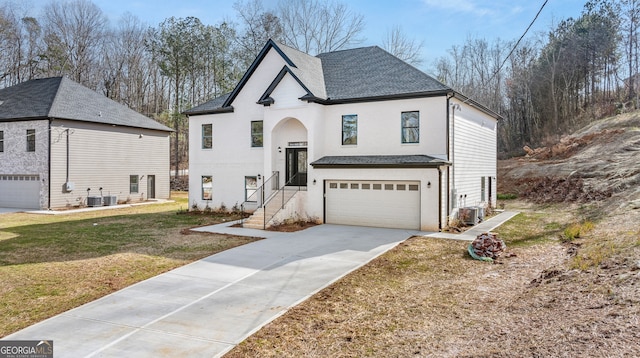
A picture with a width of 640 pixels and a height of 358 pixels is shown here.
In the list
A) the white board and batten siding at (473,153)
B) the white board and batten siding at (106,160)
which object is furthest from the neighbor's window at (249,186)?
the white board and batten siding at (106,160)

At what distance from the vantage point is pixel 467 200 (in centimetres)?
1870

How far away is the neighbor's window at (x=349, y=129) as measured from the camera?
17719 mm

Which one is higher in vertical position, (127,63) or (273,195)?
(127,63)

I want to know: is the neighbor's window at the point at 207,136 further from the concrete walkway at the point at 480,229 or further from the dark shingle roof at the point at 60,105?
the concrete walkway at the point at 480,229

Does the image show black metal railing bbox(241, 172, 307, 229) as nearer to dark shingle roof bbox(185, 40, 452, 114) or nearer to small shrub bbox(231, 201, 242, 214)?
small shrub bbox(231, 201, 242, 214)

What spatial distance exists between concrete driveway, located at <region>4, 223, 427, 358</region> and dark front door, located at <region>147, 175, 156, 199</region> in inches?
798

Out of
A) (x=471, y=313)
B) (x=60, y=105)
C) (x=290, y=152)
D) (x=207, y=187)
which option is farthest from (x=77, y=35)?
(x=471, y=313)

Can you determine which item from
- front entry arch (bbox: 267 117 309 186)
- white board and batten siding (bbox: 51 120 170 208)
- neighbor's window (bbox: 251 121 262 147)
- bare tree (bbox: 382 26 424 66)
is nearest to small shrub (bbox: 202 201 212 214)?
neighbor's window (bbox: 251 121 262 147)

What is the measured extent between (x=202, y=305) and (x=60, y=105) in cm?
2316

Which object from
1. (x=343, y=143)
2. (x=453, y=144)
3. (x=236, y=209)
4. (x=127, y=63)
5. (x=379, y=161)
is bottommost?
(x=236, y=209)

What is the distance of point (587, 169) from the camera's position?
938 inches

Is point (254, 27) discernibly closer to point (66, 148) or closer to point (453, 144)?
point (66, 148)

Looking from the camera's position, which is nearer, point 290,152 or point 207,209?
point 290,152

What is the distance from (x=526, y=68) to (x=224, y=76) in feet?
104
